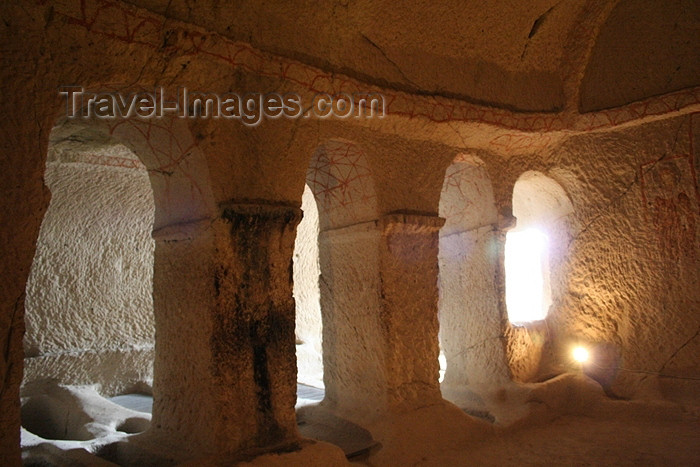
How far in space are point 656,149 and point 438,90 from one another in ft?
8.12

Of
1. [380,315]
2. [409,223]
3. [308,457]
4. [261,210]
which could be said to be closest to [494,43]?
A: [409,223]

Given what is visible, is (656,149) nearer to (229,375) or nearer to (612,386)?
(612,386)

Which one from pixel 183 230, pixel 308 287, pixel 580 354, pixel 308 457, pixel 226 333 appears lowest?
pixel 308 457

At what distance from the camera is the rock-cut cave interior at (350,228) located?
3104 mm

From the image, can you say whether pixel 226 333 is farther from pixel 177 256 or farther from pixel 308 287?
pixel 308 287

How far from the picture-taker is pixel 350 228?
15.1 ft

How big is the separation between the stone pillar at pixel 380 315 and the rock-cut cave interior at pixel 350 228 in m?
0.02

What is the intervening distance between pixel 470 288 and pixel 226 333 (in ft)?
10.3

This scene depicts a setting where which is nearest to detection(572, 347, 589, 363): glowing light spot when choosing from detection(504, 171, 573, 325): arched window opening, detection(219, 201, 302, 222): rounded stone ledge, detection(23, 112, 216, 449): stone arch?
detection(504, 171, 573, 325): arched window opening

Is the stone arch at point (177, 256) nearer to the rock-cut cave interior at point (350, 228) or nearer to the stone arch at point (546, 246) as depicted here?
the rock-cut cave interior at point (350, 228)

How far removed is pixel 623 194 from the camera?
5688mm

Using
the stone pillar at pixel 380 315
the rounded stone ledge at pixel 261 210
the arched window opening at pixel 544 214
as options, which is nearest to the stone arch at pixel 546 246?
the arched window opening at pixel 544 214

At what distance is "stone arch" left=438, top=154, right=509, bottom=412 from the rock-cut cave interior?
3 centimetres

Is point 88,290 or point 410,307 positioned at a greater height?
point 88,290
